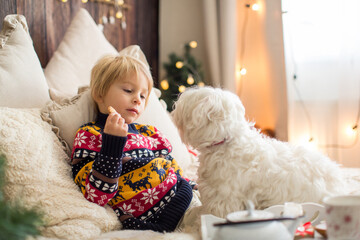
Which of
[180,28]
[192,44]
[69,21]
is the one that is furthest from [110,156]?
[180,28]

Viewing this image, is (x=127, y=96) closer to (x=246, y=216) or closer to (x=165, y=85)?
(x=246, y=216)

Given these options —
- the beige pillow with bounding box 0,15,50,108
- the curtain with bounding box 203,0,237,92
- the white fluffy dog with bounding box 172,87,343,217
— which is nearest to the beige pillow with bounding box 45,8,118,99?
the beige pillow with bounding box 0,15,50,108

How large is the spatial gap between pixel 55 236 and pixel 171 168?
57cm

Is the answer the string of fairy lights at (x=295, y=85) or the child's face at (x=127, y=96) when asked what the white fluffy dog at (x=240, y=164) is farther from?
the string of fairy lights at (x=295, y=85)

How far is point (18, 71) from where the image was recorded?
166 cm

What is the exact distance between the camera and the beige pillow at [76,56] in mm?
2029

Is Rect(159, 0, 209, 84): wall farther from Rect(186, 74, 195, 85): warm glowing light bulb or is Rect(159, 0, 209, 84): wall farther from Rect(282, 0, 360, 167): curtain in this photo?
Rect(282, 0, 360, 167): curtain

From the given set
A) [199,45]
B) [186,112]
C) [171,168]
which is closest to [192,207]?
[171,168]

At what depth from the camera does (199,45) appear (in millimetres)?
3885

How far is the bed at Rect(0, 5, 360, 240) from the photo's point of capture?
3.99ft

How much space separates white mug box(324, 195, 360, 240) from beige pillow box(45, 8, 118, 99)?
1.46m

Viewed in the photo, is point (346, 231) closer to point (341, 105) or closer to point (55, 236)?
point (55, 236)

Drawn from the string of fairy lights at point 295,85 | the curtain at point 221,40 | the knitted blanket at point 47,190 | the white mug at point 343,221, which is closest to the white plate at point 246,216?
the white mug at point 343,221

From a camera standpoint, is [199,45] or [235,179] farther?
[199,45]
